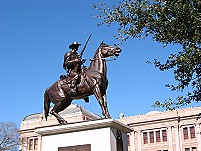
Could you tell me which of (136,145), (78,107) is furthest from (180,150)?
(78,107)

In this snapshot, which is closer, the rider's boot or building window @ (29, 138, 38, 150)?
the rider's boot

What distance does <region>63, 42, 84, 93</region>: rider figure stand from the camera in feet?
31.9

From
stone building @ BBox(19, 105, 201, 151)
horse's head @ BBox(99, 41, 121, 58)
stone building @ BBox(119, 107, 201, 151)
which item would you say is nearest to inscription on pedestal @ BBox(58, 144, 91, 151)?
horse's head @ BBox(99, 41, 121, 58)

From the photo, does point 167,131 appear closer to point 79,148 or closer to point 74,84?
point 74,84

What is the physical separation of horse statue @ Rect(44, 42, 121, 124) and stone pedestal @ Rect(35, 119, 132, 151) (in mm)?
545

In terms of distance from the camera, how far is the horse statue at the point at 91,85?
933 cm

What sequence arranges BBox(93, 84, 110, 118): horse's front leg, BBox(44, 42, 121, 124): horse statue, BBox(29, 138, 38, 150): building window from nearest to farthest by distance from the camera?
BBox(93, 84, 110, 118): horse's front leg → BBox(44, 42, 121, 124): horse statue → BBox(29, 138, 38, 150): building window

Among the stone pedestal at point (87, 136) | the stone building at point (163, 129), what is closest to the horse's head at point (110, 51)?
the stone pedestal at point (87, 136)

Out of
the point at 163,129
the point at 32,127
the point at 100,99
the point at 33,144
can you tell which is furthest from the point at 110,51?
the point at 33,144

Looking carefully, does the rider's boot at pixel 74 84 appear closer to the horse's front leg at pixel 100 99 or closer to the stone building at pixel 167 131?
the horse's front leg at pixel 100 99

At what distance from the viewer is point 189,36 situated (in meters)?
11.4

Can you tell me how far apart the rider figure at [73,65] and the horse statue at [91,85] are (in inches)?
5.6

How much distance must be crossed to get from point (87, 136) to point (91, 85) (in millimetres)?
1385

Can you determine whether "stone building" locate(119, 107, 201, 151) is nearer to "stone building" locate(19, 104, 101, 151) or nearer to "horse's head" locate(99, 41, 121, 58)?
"stone building" locate(19, 104, 101, 151)
